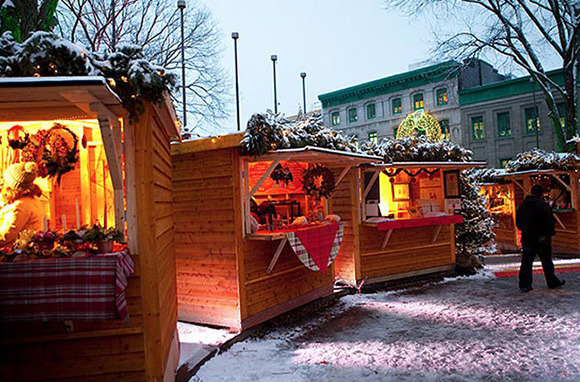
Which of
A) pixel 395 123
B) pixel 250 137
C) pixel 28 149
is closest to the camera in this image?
pixel 28 149

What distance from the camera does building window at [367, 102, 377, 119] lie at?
30.5m

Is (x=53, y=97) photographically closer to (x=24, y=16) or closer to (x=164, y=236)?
(x=164, y=236)

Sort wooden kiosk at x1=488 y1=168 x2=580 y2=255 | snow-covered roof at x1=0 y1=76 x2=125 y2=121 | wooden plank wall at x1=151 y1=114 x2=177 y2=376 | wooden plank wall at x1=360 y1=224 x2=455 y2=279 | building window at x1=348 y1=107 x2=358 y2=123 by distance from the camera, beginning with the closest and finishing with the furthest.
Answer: snow-covered roof at x1=0 y1=76 x2=125 y2=121, wooden plank wall at x1=151 y1=114 x2=177 y2=376, wooden plank wall at x1=360 y1=224 x2=455 y2=279, wooden kiosk at x1=488 y1=168 x2=580 y2=255, building window at x1=348 y1=107 x2=358 y2=123

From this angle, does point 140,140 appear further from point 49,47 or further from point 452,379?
point 452,379

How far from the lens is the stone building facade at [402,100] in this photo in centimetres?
2697

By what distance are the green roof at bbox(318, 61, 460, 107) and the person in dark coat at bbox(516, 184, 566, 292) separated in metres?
18.7

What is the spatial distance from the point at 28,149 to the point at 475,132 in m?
26.2

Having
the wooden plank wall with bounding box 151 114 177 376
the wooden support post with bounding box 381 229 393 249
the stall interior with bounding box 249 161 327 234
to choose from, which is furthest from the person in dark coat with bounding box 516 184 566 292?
the wooden plank wall with bounding box 151 114 177 376

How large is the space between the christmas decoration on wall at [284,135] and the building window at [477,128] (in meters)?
20.6

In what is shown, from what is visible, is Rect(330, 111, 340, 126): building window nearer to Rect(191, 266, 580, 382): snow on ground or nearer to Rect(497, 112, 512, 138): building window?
Rect(497, 112, 512, 138): building window

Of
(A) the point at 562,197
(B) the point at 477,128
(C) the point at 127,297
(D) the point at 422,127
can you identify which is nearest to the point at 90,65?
(C) the point at 127,297

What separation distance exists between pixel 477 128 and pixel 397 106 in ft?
18.0

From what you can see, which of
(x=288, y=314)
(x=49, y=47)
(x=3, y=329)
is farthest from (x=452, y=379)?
(x=49, y=47)

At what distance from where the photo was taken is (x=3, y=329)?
3.68 meters
